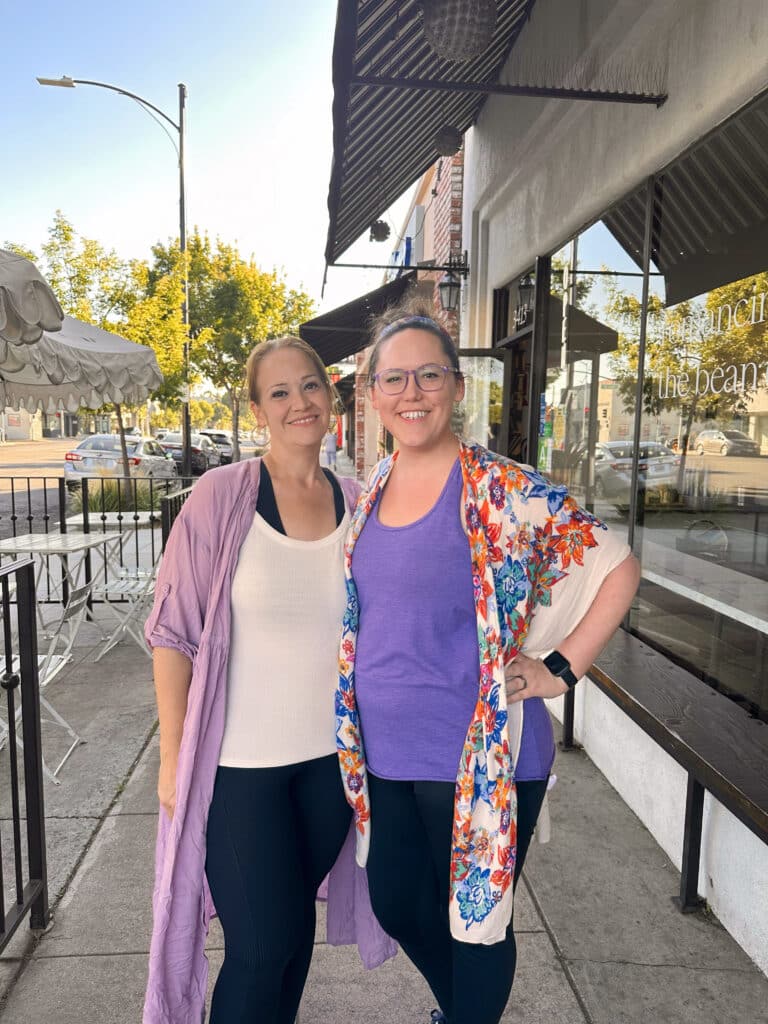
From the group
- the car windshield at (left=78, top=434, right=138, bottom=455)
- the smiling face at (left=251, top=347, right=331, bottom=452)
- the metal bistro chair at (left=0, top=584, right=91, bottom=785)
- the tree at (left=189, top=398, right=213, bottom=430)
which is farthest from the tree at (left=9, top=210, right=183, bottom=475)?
the tree at (left=189, top=398, right=213, bottom=430)

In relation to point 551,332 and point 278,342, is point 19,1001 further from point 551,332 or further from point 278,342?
point 551,332

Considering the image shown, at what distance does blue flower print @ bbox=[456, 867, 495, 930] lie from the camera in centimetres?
170

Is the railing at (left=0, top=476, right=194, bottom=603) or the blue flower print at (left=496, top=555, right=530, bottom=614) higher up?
the blue flower print at (left=496, top=555, right=530, bottom=614)

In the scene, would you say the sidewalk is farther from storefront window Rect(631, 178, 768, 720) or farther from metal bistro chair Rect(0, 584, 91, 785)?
storefront window Rect(631, 178, 768, 720)

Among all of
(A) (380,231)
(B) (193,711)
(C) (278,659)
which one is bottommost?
(B) (193,711)

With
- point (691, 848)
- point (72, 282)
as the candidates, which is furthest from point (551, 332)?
point (72, 282)

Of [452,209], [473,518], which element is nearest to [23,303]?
[473,518]

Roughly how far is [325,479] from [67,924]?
1.97m

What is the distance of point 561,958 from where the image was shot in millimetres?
2588

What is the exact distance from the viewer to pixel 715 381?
375 cm

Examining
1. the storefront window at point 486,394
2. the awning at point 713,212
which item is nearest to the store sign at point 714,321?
the awning at point 713,212

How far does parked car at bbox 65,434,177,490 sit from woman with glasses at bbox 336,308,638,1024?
51.3ft

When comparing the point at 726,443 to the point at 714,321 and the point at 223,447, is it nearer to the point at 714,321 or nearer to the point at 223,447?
the point at 714,321

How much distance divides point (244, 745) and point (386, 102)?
16.4 ft
